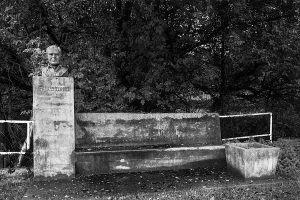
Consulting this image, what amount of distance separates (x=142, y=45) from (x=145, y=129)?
4168mm

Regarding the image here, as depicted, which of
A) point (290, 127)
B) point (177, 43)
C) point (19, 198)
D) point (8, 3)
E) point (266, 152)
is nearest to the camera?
point (19, 198)

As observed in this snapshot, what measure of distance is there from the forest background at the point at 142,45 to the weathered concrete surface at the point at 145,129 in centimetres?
312

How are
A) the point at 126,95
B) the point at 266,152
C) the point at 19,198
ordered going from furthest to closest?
the point at 126,95 → the point at 266,152 → the point at 19,198

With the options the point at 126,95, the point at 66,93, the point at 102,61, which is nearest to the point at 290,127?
the point at 126,95

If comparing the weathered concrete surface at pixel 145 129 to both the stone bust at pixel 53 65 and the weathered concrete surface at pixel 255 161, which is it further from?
the weathered concrete surface at pixel 255 161

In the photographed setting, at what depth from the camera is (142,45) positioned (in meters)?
10.4

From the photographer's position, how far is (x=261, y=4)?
1067cm

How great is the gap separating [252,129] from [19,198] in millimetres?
9897

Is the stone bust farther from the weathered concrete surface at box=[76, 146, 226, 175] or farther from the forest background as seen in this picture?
the forest background

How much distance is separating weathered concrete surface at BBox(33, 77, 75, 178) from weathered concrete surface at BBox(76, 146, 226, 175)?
260 mm

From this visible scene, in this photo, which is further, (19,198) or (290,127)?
(290,127)

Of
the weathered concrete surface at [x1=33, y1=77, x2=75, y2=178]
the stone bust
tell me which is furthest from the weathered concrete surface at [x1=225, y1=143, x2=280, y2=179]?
the stone bust

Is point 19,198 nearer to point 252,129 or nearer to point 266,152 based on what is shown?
point 266,152

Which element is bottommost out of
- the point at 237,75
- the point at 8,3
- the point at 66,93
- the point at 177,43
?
the point at 66,93
